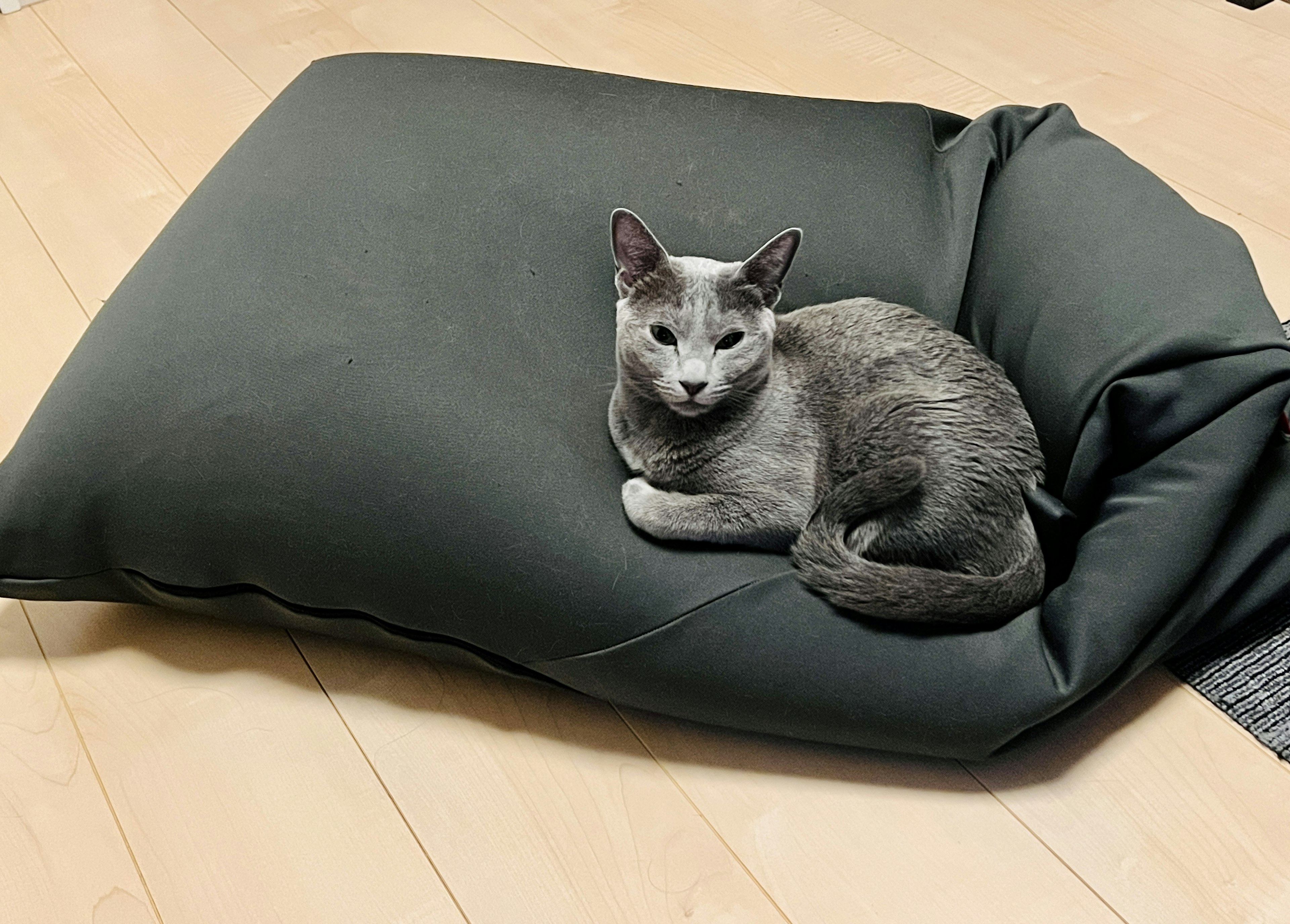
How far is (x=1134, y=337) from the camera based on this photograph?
1.19 m

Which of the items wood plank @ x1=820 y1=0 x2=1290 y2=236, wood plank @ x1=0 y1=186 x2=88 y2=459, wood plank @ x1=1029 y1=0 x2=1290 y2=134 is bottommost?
wood plank @ x1=0 y1=186 x2=88 y2=459

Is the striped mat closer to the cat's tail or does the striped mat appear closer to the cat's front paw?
the cat's tail

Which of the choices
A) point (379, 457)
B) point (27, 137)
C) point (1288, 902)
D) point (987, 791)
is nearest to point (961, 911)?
point (987, 791)

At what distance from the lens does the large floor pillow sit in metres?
1.13

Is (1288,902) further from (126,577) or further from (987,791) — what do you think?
(126,577)

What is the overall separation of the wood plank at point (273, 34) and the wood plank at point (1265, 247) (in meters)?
1.54

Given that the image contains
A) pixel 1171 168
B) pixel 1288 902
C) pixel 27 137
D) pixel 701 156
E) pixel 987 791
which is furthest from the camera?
pixel 27 137

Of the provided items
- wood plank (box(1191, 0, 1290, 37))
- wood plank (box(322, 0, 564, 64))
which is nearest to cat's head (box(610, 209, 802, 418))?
wood plank (box(322, 0, 564, 64))

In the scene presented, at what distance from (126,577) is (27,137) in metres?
1.29

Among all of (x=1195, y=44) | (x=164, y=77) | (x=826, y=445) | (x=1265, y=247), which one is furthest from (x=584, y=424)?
(x=1195, y=44)

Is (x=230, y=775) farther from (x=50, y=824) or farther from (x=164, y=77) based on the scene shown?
(x=164, y=77)

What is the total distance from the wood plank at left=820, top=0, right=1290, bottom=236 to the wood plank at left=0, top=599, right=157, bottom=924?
1781 millimetres

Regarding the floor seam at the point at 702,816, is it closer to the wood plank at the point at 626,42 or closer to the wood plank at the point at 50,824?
the wood plank at the point at 50,824

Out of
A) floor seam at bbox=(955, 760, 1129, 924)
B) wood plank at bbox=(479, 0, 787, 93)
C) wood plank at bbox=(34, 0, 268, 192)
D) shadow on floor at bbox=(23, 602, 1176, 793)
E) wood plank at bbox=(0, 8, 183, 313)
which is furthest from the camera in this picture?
wood plank at bbox=(479, 0, 787, 93)
